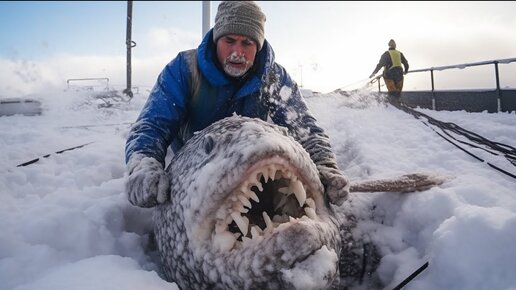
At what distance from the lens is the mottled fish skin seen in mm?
1417

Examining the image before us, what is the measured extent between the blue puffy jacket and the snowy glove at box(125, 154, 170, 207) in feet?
1.85

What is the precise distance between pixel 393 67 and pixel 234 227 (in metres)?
9.21

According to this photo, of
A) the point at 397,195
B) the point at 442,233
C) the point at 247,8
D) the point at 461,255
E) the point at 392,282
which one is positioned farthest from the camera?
the point at 247,8

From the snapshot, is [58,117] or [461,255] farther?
[58,117]

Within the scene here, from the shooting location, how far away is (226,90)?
10.2ft

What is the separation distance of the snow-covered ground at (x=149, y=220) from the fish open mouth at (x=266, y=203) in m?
0.37

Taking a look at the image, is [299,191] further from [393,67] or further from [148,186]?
[393,67]

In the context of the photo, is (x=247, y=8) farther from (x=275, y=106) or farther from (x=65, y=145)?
(x=65, y=145)

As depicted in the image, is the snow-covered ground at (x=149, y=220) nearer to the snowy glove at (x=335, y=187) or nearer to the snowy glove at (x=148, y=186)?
the snowy glove at (x=148, y=186)

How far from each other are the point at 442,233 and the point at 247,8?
2.34 meters

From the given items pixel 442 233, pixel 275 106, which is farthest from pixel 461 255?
pixel 275 106

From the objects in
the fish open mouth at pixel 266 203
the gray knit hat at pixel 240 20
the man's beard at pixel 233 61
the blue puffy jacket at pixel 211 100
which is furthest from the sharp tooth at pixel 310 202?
the gray knit hat at pixel 240 20

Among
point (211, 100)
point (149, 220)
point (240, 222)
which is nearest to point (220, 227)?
point (240, 222)

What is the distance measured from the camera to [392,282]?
1.97 metres
